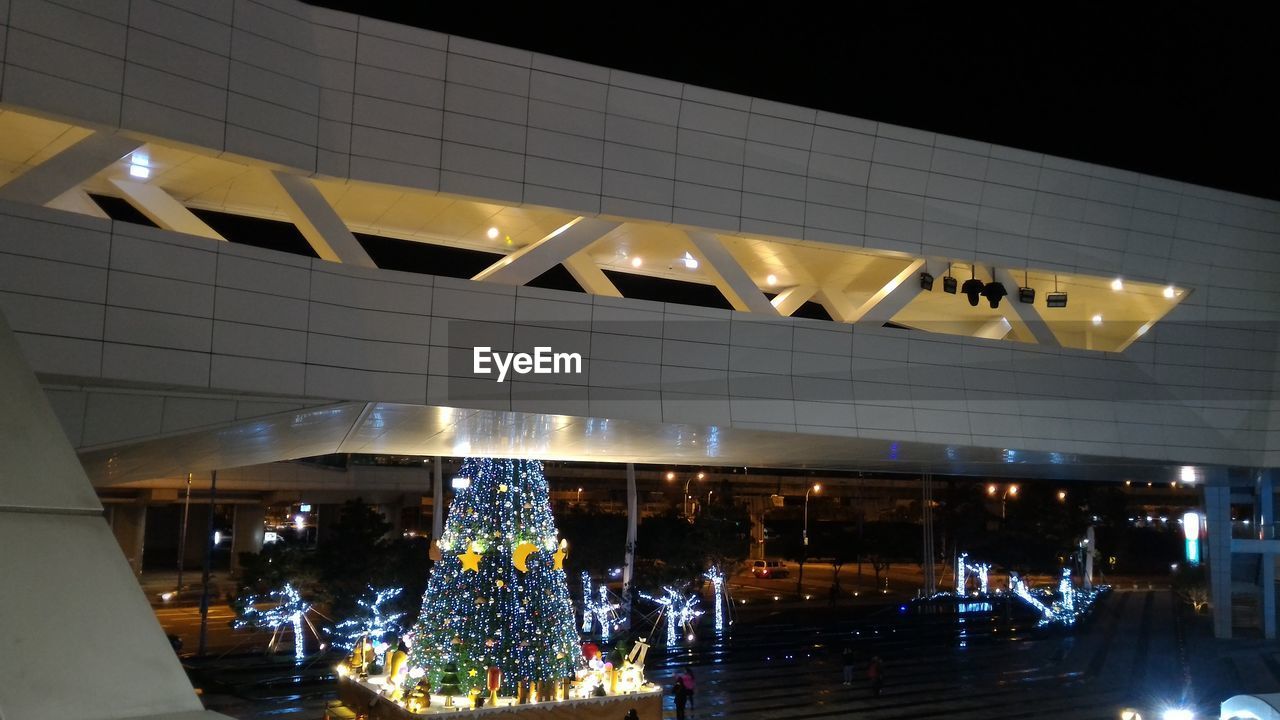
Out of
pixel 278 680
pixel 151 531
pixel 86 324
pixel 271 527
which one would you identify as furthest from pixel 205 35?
pixel 271 527

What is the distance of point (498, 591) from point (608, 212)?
617 cm

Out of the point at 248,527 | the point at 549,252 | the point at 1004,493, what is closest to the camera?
the point at 549,252

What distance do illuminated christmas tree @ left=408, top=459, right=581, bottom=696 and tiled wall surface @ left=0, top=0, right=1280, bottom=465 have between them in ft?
12.6

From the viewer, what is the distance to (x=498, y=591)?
50.6ft

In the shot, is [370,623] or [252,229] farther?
[370,623]

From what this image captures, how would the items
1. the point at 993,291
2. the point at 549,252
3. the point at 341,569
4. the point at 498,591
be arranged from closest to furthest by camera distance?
the point at 549,252 < the point at 498,591 < the point at 993,291 < the point at 341,569

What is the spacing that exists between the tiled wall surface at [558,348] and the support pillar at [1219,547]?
7.38 meters

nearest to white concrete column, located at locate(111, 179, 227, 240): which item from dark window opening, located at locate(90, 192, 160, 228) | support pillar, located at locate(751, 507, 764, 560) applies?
dark window opening, located at locate(90, 192, 160, 228)

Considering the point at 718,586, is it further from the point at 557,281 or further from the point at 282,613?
the point at 557,281

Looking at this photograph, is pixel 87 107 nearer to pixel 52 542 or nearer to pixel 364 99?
pixel 364 99

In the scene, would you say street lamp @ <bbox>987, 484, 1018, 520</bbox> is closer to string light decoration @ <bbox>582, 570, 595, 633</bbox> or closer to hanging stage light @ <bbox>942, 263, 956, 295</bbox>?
string light decoration @ <bbox>582, 570, 595, 633</bbox>

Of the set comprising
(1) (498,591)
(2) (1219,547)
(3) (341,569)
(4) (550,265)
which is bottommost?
(3) (341,569)

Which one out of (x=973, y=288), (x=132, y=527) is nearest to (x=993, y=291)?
(x=973, y=288)

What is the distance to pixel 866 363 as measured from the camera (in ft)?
47.5
